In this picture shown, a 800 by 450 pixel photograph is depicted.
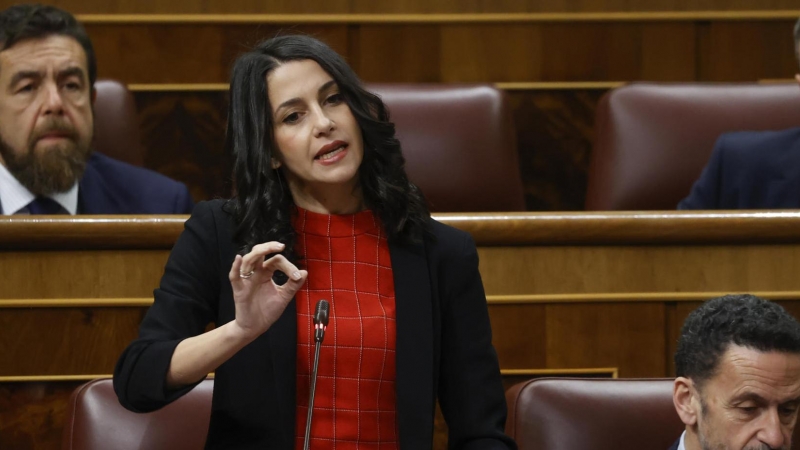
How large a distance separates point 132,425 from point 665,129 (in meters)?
0.59

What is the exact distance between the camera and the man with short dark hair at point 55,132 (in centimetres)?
94

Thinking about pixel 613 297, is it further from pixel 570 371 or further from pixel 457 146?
pixel 457 146

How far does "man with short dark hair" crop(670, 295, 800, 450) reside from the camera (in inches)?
22.5

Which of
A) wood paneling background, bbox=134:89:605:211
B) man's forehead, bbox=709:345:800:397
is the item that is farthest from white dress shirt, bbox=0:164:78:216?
man's forehead, bbox=709:345:800:397

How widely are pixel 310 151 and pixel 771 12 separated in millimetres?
762

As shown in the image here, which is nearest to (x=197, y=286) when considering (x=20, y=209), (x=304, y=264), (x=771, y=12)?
(x=304, y=264)

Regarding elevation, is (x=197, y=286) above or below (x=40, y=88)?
below

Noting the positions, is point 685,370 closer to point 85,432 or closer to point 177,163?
point 85,432

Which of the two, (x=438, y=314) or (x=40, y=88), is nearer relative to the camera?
(x=438, y=314)

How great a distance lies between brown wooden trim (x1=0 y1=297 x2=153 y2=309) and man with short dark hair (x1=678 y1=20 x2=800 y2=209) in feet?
1.57

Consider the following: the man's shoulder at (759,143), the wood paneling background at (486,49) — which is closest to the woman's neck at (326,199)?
the man's shoulder at (759,143)

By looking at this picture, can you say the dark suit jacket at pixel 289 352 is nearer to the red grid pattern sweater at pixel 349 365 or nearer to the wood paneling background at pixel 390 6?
the red grid pattern sweater at pixel 349 365

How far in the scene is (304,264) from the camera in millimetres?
564

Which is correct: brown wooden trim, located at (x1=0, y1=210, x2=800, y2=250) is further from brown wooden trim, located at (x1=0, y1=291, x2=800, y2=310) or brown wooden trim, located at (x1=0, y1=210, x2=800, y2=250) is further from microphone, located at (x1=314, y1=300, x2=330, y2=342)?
microphone, located at (x1=314, y1=300, x2=330, y2=342)
